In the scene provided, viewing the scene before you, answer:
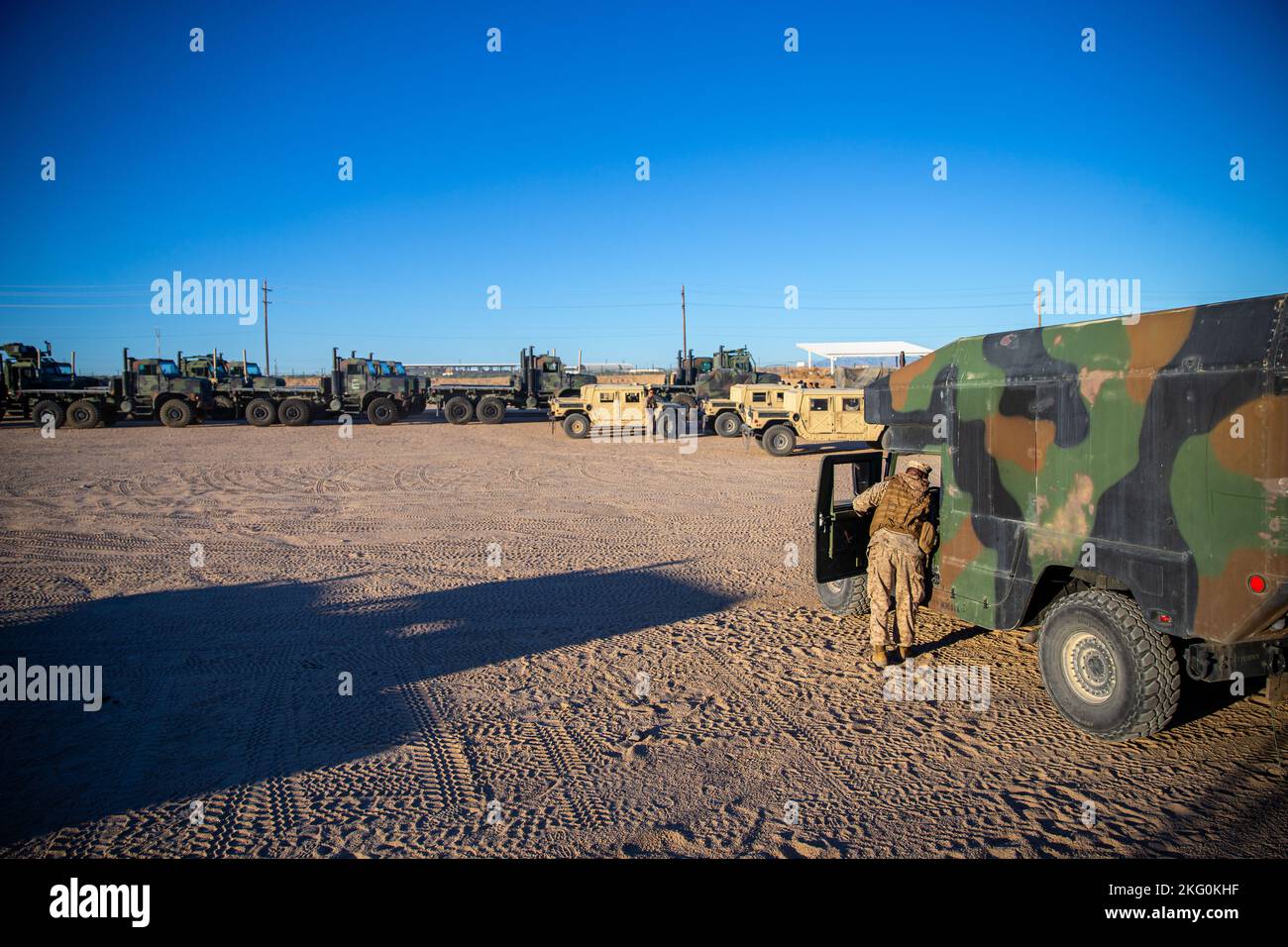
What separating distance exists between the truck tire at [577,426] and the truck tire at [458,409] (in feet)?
20.3

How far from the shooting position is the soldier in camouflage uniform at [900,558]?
5.13 meters

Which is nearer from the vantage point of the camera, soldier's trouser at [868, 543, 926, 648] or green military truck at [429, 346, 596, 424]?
soldier's trouser at [868, 543, 926, 648]

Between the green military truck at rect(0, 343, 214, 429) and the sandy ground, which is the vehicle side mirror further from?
the green military truck at rect(0, 343, 214, 429)

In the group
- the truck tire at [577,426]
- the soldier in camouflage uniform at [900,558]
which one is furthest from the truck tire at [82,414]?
the soldier in camouflage uniform at [900,558]

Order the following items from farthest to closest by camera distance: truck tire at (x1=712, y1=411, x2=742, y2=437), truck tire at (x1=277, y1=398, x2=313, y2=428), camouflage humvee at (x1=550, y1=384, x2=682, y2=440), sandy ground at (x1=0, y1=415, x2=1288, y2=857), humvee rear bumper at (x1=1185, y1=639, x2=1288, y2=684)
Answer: truck tire at (x1=277, y1=398, x2=313, y2=428), truck tire at (x1=712, y1=411, x2=742, y2=437), camouflage humvee at (x1=550, y1=384, x2=682, y2=440), humvee rear bumper at (x1=1185, y1=639, x2=1288, y2=684), sandy ground at (x1=0, y1=415, x2=1288, y2=857)

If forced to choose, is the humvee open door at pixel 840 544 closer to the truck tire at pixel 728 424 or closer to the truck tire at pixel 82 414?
the truck tire at pixel 728 424

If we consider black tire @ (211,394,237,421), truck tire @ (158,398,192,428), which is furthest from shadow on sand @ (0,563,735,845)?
black tire @ (211,394,237,421)

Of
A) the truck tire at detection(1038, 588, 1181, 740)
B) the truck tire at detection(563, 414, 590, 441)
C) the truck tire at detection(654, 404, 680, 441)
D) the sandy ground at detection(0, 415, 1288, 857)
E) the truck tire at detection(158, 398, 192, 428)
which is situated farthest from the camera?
the truck tire at detection(158, 398, 192, 428)

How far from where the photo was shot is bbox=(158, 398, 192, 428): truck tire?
85.0 feet

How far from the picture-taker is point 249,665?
207 inches

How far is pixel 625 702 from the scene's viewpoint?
4754 mm

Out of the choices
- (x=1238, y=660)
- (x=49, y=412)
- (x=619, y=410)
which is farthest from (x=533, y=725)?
(x=49, y=412)

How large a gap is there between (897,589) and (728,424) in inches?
713
